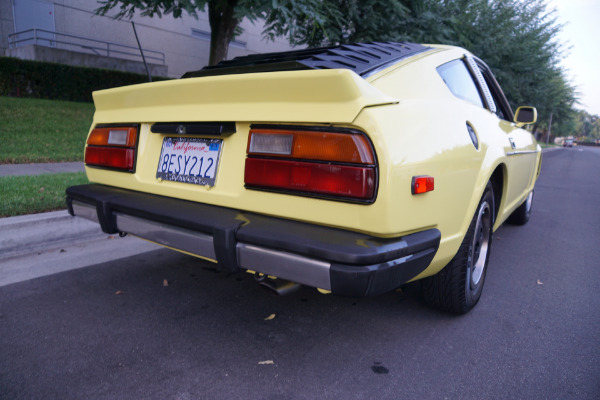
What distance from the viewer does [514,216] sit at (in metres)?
5.18

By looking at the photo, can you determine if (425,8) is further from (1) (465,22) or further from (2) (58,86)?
(2) (58,86)

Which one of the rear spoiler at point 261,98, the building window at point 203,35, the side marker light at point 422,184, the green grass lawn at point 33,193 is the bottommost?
the green grass lawn at point 33,193

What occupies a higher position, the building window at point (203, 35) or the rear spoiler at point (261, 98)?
the building window at point (203, 35)

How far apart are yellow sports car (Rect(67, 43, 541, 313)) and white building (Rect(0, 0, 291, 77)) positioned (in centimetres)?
1300

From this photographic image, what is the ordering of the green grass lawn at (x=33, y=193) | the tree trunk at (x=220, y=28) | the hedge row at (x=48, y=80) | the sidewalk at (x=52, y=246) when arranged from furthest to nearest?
the hedge row at (x=48, y=80), the tree trunk at (x=220, y=28), the green grass lawn at (x=33, y=193), the sidewalk at (x=52, y=246)

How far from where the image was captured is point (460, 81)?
2.81 m

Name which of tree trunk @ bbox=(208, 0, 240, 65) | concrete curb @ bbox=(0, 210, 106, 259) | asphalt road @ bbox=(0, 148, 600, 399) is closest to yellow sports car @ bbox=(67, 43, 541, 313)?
asphalt road @ bbox=(0, 148, 600, 399)

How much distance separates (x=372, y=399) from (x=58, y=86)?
46.8ft

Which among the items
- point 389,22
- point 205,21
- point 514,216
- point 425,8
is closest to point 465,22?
point 425,8

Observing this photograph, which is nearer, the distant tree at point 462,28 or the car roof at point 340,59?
the car roof at point 340,59

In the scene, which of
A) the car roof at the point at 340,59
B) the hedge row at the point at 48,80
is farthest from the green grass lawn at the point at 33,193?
the hedge row at the point at 48,80

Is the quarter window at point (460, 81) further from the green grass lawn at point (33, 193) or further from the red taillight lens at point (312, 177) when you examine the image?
the green grass lawn at point (33, 193)

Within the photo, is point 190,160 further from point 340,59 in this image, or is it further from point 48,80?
point 48,80

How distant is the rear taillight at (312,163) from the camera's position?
5.59ft
